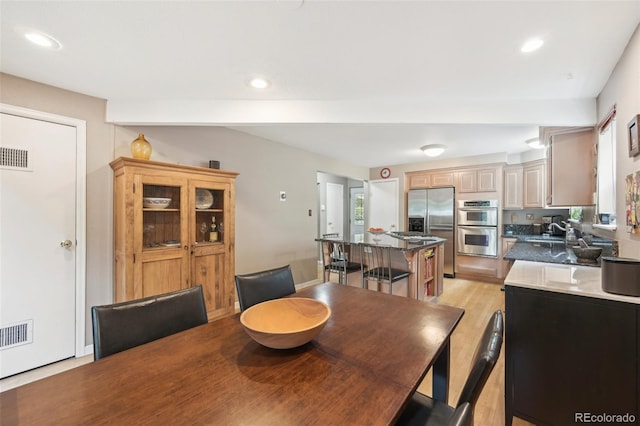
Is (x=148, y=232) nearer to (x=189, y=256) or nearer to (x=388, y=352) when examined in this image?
(x=189, y=256)

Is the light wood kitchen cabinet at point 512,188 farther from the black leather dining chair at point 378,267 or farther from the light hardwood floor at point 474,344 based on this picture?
the black leather dining chair at point 378,267

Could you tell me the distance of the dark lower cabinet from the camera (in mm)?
1318

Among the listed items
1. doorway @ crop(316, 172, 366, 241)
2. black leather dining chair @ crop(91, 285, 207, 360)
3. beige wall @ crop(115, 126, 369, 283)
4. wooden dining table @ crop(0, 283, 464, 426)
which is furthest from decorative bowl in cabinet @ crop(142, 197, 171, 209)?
doorway @ crop(316, 172, 366, 241)

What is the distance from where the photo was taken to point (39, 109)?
7.26ft

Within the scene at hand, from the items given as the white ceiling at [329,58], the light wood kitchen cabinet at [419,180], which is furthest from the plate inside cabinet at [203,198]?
the light wood kitchen cabinet at [419,180]

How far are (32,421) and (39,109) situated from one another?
8.48 feet

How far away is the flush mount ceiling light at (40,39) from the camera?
5.25 ft

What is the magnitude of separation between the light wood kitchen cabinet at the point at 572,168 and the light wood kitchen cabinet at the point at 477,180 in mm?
1860

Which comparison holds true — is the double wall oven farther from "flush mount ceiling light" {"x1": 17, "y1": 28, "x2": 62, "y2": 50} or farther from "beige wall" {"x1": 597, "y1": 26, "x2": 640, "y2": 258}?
"flush mount ceiling light" {"x1": 17, "y1": 28, "x2": 62, "y2": 50}

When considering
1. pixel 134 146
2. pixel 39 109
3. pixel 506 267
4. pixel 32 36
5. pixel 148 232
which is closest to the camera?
pixel 32 36

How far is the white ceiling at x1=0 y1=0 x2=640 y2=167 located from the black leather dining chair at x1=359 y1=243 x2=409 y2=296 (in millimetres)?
1438

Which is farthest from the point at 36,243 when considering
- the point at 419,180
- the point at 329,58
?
the point at 419,180

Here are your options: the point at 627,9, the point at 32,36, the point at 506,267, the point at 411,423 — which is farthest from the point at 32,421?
the point at 506,267

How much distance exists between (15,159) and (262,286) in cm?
226
